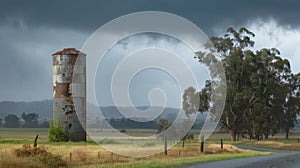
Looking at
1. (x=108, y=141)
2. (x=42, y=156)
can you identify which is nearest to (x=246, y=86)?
(x=108, y=141)

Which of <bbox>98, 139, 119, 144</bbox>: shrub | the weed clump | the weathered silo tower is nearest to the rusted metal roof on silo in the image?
the weathered silo tower

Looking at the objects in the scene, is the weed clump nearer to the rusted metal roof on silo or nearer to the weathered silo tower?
the weathered silo tower

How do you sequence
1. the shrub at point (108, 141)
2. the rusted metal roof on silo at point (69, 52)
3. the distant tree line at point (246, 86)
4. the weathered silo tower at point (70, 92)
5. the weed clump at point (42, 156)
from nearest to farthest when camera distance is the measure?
1. the weed clump at point (42, 156)
2. the shrub at point (108, 141)
3. the weathered silo tower at point (70, 92)
4. the rusted metal roof on silo at point (69, 52)
5. the distant tree line at point (246, 86)

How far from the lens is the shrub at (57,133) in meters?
46.9

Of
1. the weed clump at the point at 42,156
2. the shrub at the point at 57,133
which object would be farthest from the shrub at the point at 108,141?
the weed clump at the point at 42,156

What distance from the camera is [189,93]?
6819 cm

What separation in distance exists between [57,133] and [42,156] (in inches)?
882

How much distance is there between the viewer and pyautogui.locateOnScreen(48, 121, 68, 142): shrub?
4694 centimetres

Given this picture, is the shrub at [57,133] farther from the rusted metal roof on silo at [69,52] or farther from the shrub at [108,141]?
the rusted metal roof on silo at [69,52]

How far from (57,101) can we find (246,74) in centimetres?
3977

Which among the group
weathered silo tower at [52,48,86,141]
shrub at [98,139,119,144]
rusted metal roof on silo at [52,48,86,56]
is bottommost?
shrub at [98,139,119,144]

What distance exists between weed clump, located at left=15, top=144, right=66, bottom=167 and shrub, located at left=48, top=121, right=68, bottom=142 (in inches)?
795

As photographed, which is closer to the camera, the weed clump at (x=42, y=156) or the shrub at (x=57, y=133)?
the weed clump at (x=42, y=156)

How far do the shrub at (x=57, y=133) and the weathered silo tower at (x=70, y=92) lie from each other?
0.40 m
